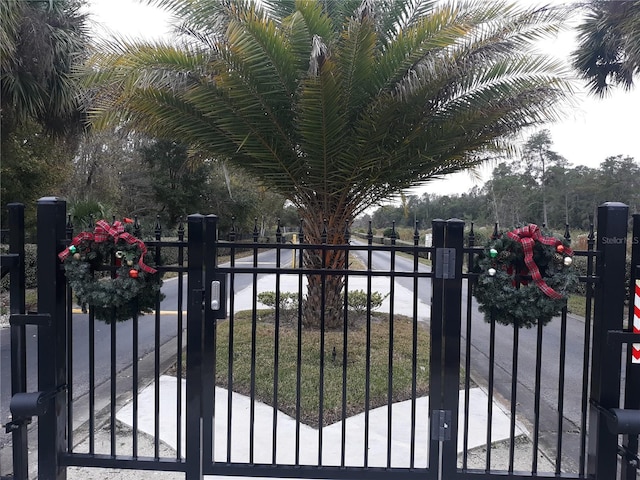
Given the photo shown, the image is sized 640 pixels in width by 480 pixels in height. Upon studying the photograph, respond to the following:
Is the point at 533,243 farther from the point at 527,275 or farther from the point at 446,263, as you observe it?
the point at 446,263

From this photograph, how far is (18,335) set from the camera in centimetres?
263

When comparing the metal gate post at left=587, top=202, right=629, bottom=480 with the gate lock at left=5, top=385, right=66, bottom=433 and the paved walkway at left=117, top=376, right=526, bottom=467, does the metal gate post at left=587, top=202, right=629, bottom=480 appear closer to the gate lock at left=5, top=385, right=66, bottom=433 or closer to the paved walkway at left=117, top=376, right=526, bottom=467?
the paved walkway at left=117, top=376, right=526, bottom=467

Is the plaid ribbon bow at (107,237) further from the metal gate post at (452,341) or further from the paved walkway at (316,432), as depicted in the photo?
the metal gate post at (452,341)

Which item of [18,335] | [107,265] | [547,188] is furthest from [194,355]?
[547,188]

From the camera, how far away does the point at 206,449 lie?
2691 mm

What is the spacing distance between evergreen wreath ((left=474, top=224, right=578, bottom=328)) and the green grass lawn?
1633 mm

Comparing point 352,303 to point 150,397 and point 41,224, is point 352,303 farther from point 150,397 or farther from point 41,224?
point 41,224

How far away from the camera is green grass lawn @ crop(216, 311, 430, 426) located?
431 centimetres

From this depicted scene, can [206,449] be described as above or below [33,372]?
above

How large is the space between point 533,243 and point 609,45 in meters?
9.45

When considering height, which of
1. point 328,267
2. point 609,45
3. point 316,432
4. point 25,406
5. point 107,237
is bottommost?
point 316,432

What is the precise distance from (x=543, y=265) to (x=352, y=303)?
18.9 feet

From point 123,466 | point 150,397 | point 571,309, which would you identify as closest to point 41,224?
point 123,466

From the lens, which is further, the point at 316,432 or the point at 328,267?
the point at 328,267
